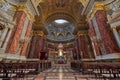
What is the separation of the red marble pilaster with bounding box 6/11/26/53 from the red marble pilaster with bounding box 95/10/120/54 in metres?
5.53

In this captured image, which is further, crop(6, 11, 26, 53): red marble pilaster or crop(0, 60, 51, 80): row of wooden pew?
crop(6, 11, 26, 53): red marble pilaster

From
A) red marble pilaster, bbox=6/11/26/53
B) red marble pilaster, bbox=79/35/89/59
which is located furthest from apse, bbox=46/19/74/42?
red marble pilaster, bbox=6/11/26/53

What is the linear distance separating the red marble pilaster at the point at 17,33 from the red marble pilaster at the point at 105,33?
553cm

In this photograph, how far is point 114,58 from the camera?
6.33 m

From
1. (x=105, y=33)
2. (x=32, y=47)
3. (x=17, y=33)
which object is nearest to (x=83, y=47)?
(x=32, y=47)

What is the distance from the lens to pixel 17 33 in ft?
25.3

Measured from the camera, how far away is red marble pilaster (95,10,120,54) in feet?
23.1

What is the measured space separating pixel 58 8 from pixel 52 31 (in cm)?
1147

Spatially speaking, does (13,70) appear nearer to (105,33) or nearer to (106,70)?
(106,70)

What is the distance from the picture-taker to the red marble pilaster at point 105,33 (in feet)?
23.1

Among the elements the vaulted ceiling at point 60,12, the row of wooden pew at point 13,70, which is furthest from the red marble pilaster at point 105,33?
the vaulted ceiling at point 60,12

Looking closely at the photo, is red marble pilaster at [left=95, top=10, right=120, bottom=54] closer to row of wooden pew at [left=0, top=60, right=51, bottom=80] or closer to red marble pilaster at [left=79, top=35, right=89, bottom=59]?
row of wooden pew at [left=0, top=60, right=51, bottom=80]

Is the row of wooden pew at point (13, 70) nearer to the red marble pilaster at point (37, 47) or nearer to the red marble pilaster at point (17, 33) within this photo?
the red marble pilaster at point (17, 33)

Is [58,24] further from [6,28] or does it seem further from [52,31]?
[6,28]
